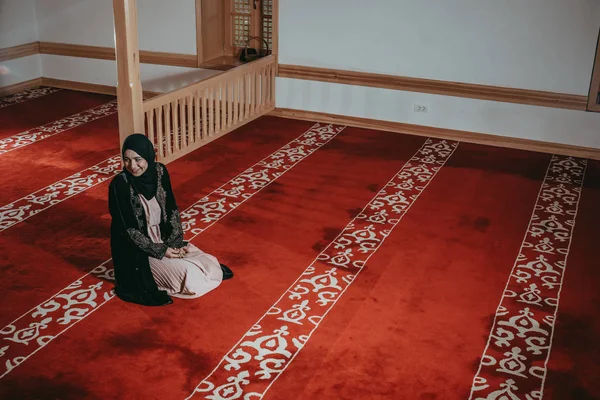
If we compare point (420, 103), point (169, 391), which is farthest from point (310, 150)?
point (169, 391)

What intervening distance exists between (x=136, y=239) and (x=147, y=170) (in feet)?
1.27

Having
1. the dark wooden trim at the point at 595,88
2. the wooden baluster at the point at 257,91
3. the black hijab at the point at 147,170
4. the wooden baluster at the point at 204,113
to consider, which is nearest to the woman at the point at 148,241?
the black hijab at the point at 147,170

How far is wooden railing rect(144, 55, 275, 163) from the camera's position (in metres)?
5.78

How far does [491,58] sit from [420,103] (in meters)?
0.82

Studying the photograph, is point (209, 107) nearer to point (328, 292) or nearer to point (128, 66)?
point (128, 66)

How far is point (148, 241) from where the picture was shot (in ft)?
12.6

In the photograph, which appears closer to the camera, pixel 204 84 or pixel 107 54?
pixel 204 84

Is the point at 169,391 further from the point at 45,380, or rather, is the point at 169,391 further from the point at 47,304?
the point at 47,304

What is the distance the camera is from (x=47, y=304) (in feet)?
12.6

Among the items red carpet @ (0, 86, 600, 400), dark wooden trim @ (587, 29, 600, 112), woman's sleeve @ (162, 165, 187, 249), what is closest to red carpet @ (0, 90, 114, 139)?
red carpet @ (0, 86, 600, 400)

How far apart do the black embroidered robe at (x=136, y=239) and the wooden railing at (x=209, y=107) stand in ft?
5.61

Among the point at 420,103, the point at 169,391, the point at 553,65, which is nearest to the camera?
the point at 169,391

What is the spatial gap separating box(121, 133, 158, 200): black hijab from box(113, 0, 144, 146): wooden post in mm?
1292

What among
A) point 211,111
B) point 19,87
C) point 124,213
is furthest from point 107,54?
point 124,213
